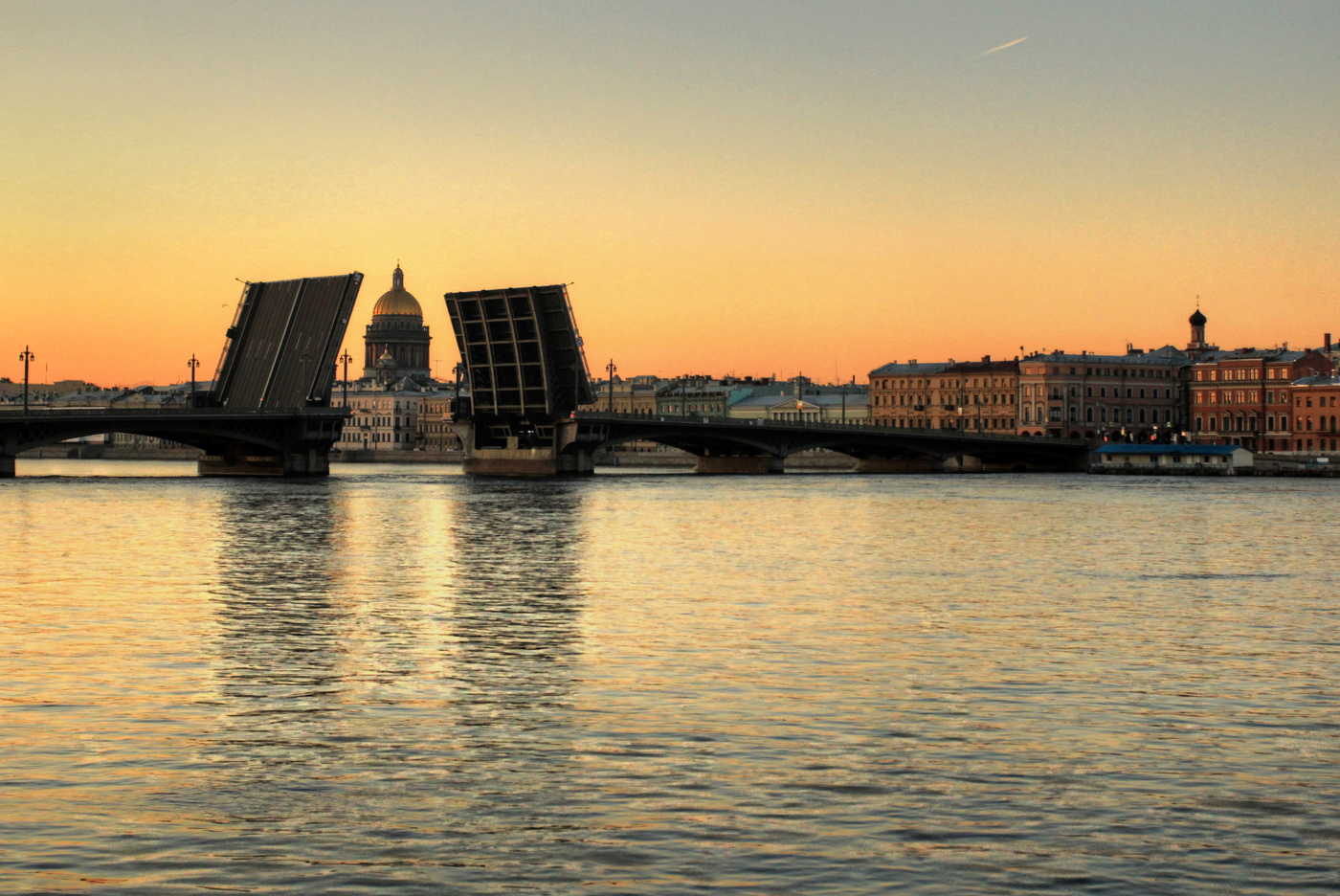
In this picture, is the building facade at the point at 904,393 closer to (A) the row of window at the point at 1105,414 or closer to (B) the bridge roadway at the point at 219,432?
(A) the row of window at the point at 1105,414

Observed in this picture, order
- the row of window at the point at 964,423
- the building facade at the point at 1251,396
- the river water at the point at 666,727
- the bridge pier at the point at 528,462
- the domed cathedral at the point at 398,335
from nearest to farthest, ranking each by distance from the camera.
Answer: the river water at the point at 666,727 < the bridge pier at the point at 528,462 < the building facade at the point at 1251,396 < the row of window at the point at 964,423 < the domed cathedral at the point at 398,335

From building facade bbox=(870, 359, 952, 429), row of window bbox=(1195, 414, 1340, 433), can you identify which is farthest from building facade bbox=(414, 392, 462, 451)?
row of window bbox=(1195, 414, 1340, 433)

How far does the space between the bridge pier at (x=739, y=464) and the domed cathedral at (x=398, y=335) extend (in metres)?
87.6

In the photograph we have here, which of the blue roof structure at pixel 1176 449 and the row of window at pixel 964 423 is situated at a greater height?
the row of window at pixel 964 423

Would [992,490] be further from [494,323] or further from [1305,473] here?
[1305,473]

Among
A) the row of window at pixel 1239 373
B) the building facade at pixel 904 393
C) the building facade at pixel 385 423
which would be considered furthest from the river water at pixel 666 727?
the building facade at pixel 385 423

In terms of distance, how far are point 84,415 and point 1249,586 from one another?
49.4 meters

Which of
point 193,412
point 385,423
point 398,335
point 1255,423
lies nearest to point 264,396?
point 193,412

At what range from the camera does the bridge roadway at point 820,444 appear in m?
74.0

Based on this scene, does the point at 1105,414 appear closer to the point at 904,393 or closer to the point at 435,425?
the point at 904,393

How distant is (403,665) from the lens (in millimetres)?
12836

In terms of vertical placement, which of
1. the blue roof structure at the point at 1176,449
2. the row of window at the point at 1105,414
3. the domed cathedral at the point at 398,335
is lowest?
the blue roof structure at the point at 1176,449

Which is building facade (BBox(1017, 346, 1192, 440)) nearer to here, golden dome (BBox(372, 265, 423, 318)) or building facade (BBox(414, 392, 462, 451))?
building facade (BBox(414, 392, 462, 451))

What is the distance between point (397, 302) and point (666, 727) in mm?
169386
